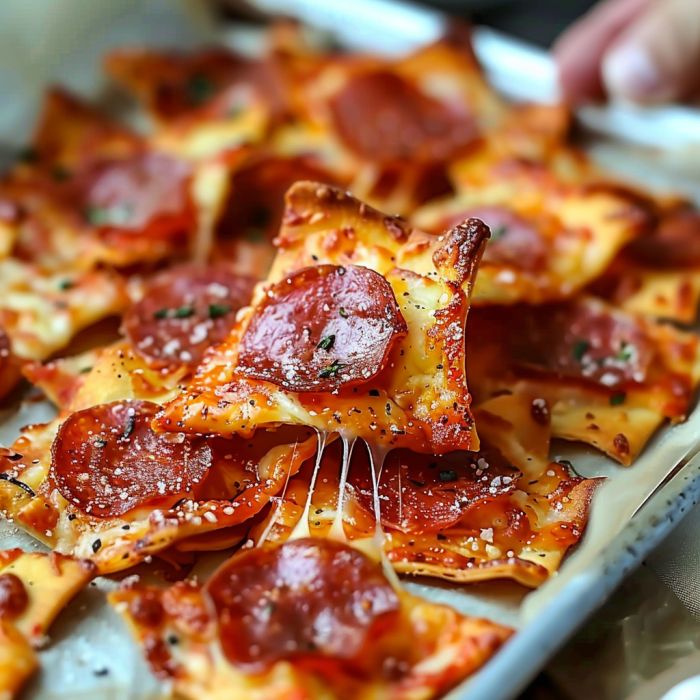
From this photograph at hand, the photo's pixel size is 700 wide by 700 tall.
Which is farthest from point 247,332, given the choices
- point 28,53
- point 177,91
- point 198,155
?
point 28,53

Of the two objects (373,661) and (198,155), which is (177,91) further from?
(373,661)

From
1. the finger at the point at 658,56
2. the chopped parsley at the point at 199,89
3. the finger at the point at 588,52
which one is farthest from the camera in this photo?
the chopped parsley at the point at 199,89

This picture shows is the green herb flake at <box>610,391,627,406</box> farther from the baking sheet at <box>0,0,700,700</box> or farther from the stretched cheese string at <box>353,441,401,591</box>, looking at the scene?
the stretched cheese string at <box>353,441,401,591</box>

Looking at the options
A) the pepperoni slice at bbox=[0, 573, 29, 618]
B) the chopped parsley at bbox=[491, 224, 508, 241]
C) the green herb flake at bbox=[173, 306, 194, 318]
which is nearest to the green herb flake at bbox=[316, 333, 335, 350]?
the green herb flake at bbox=[173, 306, 194, 318]

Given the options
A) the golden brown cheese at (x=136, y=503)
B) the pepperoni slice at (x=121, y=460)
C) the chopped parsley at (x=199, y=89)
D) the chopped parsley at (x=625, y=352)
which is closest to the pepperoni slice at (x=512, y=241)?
the chopped parsley at (x=625, y=352)

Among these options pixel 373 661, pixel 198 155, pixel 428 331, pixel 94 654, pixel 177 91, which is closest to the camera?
pixel 373 661

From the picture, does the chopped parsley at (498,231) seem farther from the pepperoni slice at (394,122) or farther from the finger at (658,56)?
the finger at (658,56)
